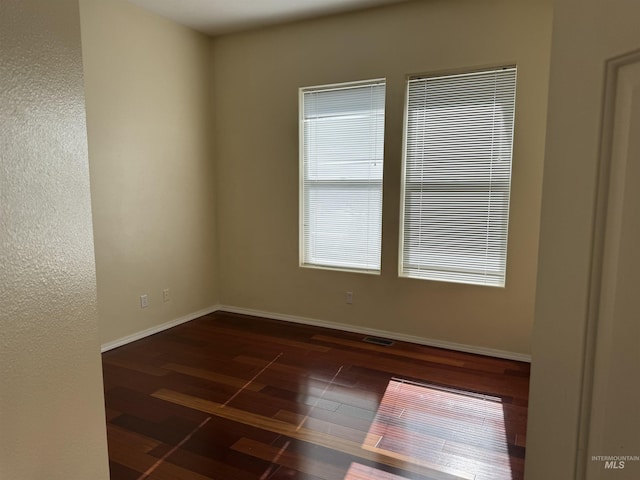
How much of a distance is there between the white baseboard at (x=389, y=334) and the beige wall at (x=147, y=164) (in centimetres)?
58

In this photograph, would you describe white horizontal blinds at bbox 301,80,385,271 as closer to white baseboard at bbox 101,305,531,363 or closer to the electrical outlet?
the electrical outlet

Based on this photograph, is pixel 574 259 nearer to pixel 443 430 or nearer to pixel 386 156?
pixel 443 430

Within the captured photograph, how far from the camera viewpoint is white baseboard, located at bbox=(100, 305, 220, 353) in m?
3.45

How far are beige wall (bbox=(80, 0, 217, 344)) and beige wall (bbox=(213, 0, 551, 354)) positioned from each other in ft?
0.85

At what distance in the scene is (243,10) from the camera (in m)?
3.57

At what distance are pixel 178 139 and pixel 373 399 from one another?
9.66ft

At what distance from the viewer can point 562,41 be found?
60cm

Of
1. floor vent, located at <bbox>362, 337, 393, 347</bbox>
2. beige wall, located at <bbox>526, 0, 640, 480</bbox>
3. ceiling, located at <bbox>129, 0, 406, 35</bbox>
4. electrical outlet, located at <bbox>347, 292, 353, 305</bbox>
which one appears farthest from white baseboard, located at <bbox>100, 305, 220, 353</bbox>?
beige wall, located at <bbox>526, 0, 640, 480</bbox>

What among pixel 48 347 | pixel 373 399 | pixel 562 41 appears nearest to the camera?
pixel 562 41

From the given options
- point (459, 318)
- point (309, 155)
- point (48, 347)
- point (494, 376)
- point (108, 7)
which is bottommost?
point (494, 376)

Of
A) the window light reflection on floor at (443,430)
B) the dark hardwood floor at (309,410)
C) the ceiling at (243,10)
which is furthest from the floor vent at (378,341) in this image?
the ceiling at (243,10)

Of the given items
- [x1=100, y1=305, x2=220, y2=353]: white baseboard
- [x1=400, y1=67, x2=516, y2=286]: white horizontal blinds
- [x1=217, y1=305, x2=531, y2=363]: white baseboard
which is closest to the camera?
[x1=400, y1=67, x2=516, y2=286]: white horizontal blinds

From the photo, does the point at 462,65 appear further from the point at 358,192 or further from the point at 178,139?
the point at 178,139

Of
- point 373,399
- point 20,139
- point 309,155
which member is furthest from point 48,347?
point 309,155
